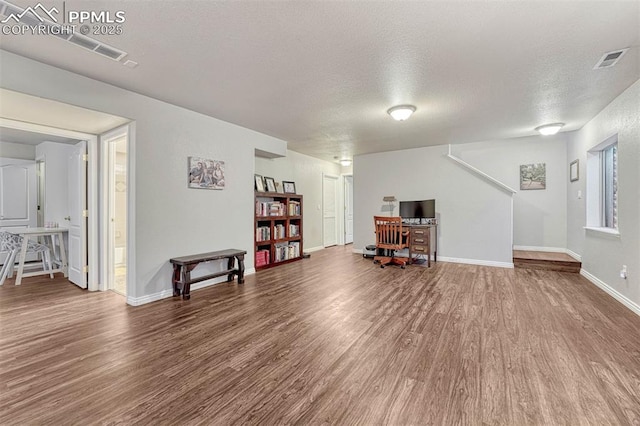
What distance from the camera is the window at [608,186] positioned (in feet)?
13.1

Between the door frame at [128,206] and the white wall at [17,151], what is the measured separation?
3.20 meters

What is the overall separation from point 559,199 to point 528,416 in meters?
5.88

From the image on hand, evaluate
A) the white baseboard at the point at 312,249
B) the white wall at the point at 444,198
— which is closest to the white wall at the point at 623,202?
the white wall at the point at 444,198

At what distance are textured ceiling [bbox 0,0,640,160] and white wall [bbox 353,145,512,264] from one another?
1.83 metres

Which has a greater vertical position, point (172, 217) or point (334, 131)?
point (334, 131)

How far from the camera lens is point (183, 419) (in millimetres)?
1517

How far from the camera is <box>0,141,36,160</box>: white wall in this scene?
17.5 feet

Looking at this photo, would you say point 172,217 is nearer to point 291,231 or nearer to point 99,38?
point 99,38

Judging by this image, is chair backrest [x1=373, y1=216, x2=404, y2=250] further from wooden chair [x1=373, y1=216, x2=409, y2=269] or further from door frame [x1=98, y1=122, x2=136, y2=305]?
door frame [x1=98, y1=122, x2=136, y2=305]

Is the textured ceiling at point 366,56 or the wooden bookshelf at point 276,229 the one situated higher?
the textured ceiling at point 366,56

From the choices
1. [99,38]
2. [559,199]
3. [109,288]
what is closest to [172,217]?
[109,288]

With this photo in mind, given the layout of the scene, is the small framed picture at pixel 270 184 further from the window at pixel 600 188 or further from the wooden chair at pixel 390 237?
the window at pixel 600 188

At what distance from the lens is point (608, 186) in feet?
13.7

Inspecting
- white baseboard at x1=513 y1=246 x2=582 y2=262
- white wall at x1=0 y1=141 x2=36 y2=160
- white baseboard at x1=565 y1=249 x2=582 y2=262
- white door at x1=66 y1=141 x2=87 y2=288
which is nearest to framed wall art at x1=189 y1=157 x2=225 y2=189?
white door at x1=66 y1=141 x2=87 y2=288
